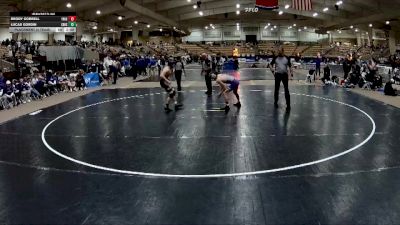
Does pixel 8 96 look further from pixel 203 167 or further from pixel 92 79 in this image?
pixel 203 167

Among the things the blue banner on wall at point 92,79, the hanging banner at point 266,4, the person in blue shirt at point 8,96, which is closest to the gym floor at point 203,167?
the person in blue shirt at point 8,96

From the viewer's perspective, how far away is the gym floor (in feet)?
17.8

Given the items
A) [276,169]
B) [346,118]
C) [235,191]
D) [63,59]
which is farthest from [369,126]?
[63,59]

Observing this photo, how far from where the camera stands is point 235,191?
243 inches

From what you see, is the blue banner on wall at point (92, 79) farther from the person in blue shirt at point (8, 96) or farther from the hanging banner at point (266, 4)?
the hanging banner at point (266, 4)

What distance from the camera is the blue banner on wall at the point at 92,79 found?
2472 centimetres

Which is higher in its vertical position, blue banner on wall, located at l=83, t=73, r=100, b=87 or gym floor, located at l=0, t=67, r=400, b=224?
blue banner on wall, located at l=83, t=73, r=100, b=87
